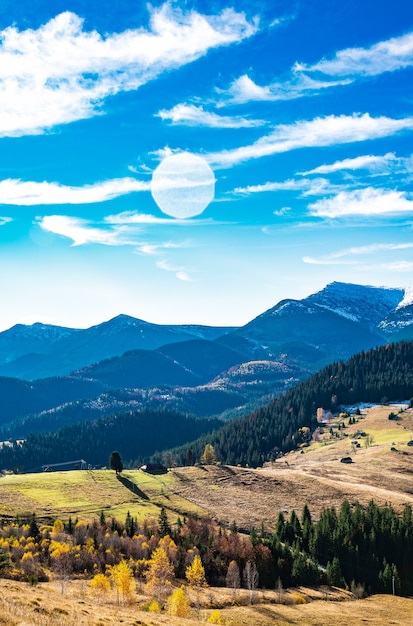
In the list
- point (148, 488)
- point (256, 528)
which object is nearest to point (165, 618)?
point (256, 528)

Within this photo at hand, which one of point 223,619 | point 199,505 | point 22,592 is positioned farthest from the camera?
point 199,505

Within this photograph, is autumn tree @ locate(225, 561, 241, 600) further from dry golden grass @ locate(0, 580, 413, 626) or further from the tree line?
dry golden grass @ locate(0, 580, 413, 626)

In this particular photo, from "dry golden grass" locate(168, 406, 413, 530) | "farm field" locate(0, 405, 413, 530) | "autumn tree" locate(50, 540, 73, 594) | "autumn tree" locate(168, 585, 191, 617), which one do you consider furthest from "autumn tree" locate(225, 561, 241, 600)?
"dry golden grass" locate(168, 406, 413, 530)

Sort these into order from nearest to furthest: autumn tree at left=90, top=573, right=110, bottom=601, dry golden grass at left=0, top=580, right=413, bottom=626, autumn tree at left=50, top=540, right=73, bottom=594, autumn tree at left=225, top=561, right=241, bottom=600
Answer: dry golden grass at left=0, top=580, right=413, bottom=626
autumn tree at left=90, top=573, right=110, bottom=601
autumn tree at left=50, top=540, right=73, bottom=594
autumn tree at left=225, top=561, right=241, bottom=600

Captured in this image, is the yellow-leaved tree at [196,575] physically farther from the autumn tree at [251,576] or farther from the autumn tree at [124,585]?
the autumn tree at [124,585]

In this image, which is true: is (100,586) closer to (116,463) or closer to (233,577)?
(233,577)

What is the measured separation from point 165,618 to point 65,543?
44336 mm

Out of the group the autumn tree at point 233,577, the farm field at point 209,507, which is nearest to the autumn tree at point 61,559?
the farm field at point 209,507

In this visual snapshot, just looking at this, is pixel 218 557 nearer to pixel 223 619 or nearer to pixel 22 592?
pixel 223 619

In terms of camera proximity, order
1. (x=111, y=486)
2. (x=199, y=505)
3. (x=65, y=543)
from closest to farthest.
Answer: (x=65, y=543) → (x=199, y=505) → (x=111, y=486)

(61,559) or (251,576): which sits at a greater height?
(61,559)

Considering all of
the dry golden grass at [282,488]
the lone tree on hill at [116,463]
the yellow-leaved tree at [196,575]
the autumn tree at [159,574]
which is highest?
the lone tree on hill at [116,463]

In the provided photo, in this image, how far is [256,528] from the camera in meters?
131

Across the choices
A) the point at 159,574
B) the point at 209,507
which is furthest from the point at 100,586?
the point at 209,507
